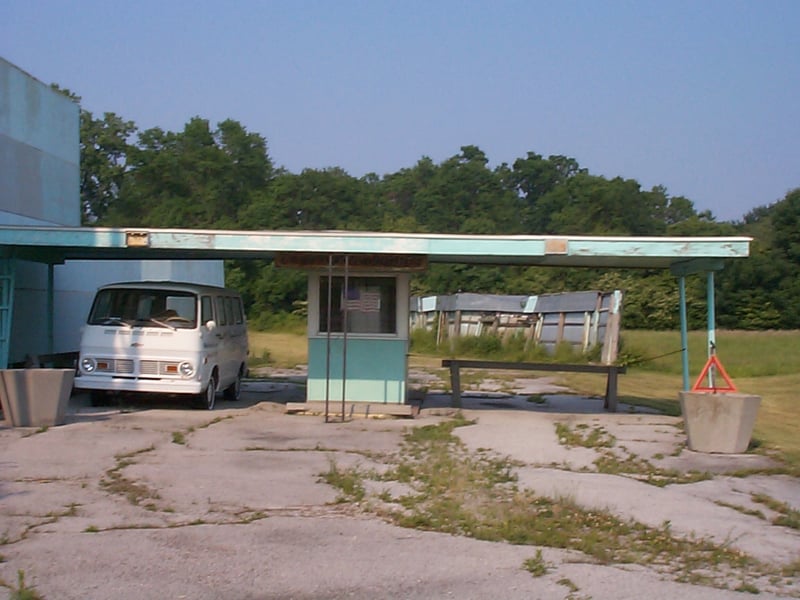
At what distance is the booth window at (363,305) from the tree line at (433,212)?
1188 inches

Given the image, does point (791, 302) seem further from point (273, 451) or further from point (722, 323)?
point (273, 451)

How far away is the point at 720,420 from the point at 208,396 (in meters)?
7.63

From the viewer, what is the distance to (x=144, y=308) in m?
15.2

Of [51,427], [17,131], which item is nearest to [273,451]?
[51,427]

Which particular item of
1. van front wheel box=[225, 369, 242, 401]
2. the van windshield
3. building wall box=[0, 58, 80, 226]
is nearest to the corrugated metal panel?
van front wheel box=[225, 369, 242, 401]

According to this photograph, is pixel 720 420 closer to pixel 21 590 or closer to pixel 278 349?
pixel 21 590

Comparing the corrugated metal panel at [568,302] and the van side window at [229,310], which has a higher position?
the corrugated metal panel at [568,302]

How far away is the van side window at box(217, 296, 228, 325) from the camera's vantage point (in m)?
16.1

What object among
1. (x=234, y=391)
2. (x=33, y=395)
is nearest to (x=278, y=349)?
(x=234, y=391)

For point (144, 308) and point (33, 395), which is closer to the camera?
point (33, 395)

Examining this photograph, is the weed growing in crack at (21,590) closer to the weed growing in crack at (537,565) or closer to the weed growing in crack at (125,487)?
the weed growing in crack at (125,487)

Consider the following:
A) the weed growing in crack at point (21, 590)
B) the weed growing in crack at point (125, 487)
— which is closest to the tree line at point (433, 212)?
the weed growing in crack at point (125, 487)

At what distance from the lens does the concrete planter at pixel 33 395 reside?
1255 cm

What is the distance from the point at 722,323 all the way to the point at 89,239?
4543cm
